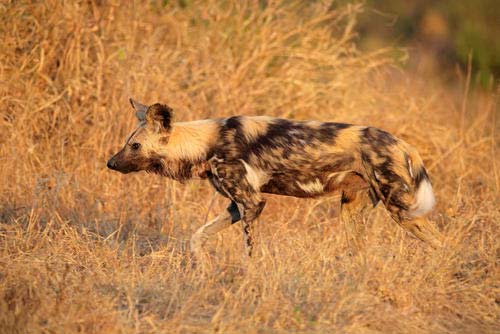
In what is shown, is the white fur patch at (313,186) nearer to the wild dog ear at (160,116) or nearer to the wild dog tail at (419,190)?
the wild dog tail at (419,190)

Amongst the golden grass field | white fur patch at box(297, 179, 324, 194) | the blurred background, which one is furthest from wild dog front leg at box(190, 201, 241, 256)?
the blurred background

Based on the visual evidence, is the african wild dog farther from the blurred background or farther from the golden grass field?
the blurred background

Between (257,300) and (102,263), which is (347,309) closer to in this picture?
(257,300)

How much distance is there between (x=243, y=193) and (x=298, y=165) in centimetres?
35

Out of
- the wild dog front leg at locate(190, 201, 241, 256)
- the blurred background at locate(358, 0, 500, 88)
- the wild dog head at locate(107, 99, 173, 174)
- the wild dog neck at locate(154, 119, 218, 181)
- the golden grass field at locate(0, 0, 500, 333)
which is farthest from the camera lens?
the blurred background at locate(358, 0, 500, 88)

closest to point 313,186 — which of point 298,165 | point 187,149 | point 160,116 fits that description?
point 298,165

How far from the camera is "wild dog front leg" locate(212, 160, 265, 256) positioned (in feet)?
14.5

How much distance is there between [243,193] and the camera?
4.41m

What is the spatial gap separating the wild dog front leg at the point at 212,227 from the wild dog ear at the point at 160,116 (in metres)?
0.62

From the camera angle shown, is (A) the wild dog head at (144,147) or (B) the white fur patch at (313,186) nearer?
(B) the white fur patch at (313,186)

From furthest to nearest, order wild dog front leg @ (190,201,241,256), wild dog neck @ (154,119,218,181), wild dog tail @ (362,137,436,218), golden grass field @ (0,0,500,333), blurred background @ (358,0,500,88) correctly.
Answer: blurred background @ (358,0,500,88) < wild dog neck @ (154,119,218,181) < wild dog front leg @ (190,201,241,256) < wild dog tail @ (362,137,436,218) < golden grass field @ (0,0,500,333)

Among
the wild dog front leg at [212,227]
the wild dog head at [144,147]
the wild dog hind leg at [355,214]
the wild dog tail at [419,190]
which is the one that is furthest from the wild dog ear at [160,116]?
the wild dog tail at [419,190]

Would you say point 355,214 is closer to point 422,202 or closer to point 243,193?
point 422,202

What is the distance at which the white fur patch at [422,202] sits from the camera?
4371 millimetres
